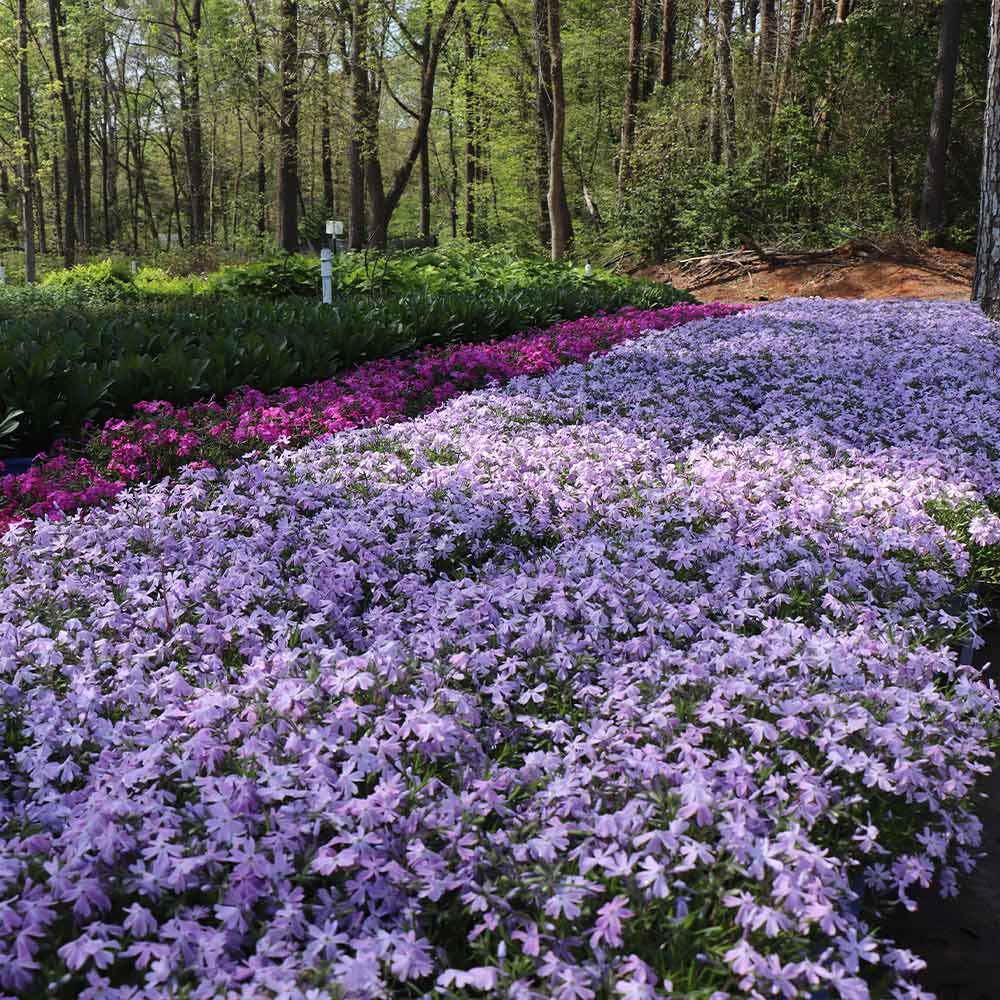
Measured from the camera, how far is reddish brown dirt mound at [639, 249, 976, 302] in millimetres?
15188

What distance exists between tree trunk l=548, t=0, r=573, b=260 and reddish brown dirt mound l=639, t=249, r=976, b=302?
338 cm

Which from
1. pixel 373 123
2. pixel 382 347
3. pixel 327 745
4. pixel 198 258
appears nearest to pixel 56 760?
pixel 327 745

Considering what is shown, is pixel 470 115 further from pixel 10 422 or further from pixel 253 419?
pixel 10 422

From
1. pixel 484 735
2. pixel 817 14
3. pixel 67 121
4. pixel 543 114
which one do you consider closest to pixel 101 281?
pixel 67 121

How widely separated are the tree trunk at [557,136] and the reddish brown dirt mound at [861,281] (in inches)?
133

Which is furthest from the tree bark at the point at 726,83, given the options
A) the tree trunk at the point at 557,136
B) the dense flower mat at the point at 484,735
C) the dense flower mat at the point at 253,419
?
the dense flower mat at the point at 484,735

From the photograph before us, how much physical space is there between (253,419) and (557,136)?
15.5 meters

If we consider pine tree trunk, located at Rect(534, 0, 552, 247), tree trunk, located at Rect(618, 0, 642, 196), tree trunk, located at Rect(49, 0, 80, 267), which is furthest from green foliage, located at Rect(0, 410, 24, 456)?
tree trunk, located at Rect(49, 0, 80, 267)

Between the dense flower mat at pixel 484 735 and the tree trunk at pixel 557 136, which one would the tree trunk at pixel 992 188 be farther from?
the tree trunk at pixel 557 136

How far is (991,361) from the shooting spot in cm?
736

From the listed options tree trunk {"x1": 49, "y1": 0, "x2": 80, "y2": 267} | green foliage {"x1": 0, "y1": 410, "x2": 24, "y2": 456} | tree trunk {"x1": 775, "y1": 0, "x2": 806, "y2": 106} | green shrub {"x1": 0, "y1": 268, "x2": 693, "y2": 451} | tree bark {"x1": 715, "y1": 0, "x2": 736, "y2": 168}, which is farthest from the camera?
tree trunk {"x1": 49, "y1": 0, "x2": 80, "y2": 267}

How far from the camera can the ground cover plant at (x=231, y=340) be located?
5555 mm

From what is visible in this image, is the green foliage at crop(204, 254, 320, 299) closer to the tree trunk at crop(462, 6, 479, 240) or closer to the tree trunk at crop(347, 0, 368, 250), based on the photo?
the tree trunk at crop(347, 0, 368, 250)

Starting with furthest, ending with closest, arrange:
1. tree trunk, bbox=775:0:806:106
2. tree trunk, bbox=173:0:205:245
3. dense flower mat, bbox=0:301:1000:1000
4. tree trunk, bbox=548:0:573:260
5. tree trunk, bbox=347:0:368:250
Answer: tree trunk, bbox=173:0:205:245 < tree trunk, bbox=775:0:806:106 < tree trunk, bbox=347:0:368:250 < tree trunk, bbox=548:0:573:260 < dense flower mat, bbox=0:301:1000:1000
